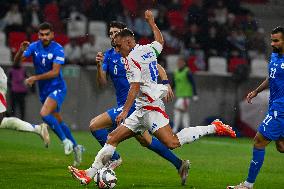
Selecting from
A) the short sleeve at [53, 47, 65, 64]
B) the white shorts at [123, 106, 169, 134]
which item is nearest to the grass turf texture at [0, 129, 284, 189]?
the white shorts at [123, 106, 169, 134]

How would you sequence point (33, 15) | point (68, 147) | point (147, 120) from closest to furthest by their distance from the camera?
1. point (147, 120)
2. point (68, 147)
3. point (33, 15)

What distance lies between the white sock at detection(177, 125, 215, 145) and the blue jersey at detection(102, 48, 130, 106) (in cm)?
140

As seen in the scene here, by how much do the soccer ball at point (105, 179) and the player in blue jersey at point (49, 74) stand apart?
12.3ft

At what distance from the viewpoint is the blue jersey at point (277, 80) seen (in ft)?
35.7

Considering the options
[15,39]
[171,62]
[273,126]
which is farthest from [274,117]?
[15,39]

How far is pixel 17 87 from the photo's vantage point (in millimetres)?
23000

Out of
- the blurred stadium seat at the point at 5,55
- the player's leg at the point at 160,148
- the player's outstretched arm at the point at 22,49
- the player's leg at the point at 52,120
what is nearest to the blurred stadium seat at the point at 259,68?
the blurred stadium seat at the point at 5,55

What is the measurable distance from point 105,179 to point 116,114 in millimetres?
1961

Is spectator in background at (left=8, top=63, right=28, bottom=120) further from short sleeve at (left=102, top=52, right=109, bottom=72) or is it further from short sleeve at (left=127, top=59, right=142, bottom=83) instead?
short sleeve at (left=127, top=59, right=142, bottom=83)

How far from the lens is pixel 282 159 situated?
17031 mm

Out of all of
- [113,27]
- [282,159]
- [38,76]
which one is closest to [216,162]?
[282,159]

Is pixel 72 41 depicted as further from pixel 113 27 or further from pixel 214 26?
pixel 113 27

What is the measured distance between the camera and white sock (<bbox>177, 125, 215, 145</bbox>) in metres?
11.5

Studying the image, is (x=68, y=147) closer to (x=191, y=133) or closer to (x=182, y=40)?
(x=191, y=133)
